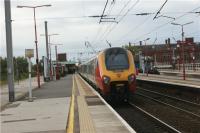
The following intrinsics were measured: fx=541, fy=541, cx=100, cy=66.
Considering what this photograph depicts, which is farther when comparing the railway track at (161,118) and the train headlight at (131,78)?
the train headlight at (131,78)

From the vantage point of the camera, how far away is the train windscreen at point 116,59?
26.4 m

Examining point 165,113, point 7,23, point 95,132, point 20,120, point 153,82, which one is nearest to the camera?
point 95,132

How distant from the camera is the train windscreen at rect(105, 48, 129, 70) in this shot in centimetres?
2642

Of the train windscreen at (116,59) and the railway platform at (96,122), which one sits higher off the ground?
the train windscreen at (116,59)

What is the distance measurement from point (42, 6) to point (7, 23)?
71.9 feet

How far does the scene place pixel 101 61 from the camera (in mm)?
27047

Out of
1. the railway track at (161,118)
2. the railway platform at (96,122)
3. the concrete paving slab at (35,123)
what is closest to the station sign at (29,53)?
the railway track at (161,118)

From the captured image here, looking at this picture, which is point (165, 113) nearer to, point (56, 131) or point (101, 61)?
point (101, 61)

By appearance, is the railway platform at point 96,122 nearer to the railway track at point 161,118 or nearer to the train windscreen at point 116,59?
the railway track at point 161,118

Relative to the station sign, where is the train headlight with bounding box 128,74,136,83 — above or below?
below

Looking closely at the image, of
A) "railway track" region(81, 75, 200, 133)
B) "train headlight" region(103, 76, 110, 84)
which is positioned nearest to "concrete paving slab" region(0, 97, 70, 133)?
"railway track" region(81, 75, 200, 133)

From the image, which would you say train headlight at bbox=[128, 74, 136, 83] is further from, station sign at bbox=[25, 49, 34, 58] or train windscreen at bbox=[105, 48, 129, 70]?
station sign at bbox=[25, 49, 34, 58]

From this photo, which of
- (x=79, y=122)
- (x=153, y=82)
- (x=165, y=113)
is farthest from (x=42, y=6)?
(x=79, y=122)

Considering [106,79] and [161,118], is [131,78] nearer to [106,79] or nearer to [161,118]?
[106,79]
